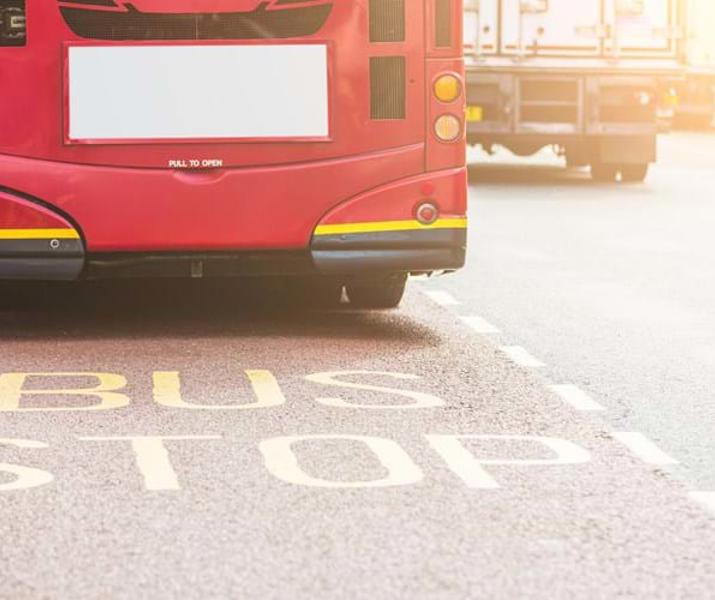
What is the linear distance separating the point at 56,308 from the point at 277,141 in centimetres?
225

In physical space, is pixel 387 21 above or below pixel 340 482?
above

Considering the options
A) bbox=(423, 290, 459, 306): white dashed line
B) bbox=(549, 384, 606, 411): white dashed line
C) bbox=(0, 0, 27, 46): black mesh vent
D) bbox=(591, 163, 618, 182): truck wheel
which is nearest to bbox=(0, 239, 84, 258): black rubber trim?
bbox=(0, 0, 27, 46): black mesh vent

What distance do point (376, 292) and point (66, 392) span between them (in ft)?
11.6

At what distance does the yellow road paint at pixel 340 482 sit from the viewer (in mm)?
6758

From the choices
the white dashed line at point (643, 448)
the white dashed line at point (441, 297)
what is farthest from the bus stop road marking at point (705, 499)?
the white dashed line at point (441, 297)

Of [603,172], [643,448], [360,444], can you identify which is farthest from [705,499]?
[603,172]

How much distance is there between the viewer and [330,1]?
1030 centimetres

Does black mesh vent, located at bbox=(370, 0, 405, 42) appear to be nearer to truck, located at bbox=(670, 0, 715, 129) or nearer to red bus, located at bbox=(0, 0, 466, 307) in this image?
red bus, located at bbox=(0, 0, 466, 307)

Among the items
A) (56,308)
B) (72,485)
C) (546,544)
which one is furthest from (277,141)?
(546,544)

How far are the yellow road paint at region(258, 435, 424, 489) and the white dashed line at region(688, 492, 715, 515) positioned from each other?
0.90 metres

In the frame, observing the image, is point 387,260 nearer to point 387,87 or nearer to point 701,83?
point 387,87

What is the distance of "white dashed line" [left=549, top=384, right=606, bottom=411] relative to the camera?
848 cm

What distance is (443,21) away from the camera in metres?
10.4

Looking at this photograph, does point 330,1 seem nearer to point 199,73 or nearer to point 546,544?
point 199,73
